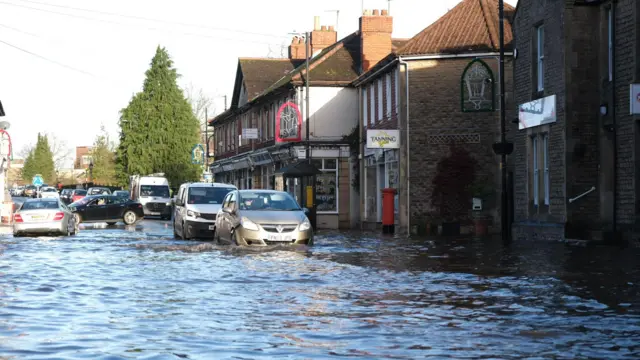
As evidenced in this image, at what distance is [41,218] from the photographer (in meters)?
32.2

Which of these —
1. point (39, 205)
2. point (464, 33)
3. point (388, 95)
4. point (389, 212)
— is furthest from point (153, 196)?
point (39, 205)

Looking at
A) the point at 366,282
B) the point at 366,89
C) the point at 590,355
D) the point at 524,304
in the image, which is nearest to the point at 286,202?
the point at 366,282

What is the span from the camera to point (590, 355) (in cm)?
828

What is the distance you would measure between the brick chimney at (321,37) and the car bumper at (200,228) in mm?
35479

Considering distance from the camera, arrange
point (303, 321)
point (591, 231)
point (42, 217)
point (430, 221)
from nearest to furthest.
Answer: point (303, 321) → point (591, 231) → point (42, 217) → point (430, 221)

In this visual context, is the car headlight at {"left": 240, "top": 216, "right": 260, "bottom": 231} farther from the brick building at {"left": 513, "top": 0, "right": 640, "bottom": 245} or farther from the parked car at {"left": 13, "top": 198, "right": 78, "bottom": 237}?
the parked car at {"left": 13, "top": 198, "right": 78, "bottom": 237}

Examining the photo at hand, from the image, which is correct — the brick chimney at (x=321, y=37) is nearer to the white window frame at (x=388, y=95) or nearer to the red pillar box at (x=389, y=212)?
the white window frame at (x=388, y=95)

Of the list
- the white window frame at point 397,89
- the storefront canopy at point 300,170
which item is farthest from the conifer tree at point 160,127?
the white window frame at point 397,89

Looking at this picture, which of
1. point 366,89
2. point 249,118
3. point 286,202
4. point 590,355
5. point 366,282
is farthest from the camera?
point 249,118

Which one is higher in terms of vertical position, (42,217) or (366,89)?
(366,89)

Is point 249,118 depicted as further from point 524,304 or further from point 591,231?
point 524,304

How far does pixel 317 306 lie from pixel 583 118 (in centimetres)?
1736

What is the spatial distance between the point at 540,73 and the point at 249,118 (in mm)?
39372

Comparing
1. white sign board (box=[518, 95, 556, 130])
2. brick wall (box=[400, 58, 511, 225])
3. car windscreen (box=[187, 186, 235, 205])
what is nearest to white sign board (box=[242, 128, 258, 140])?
Result: brick wall (box=[400, 58, 511, 225])
